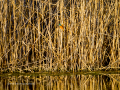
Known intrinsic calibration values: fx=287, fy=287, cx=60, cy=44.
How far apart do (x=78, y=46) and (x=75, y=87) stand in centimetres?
90

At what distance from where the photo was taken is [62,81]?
357cm

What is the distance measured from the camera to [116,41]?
13.7 feet

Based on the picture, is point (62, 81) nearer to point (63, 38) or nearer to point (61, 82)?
point (61, 82)

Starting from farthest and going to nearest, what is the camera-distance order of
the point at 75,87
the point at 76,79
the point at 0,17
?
the point at 0,17 < the point at 76,79 < the point at 75,87

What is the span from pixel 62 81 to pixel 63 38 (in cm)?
84

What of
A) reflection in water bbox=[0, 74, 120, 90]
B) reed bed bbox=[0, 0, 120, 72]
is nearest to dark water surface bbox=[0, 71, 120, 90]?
reflection in water bbox=[0, 74, 120, 90]

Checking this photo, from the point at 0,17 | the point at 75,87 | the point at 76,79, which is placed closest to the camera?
the point at 75,87

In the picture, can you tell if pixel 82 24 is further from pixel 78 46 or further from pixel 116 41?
pixel 116 41

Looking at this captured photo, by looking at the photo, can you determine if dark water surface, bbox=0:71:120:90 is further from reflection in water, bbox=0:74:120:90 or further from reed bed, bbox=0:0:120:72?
reed bed, bbox=0:0:120:72

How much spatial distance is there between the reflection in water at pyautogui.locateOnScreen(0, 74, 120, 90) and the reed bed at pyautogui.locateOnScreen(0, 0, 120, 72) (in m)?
0.20

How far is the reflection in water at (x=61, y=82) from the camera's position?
325 centimetres

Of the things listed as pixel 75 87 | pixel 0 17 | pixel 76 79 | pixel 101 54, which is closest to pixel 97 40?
pixel 101 54

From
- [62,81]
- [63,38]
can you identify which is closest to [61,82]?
[62,81]

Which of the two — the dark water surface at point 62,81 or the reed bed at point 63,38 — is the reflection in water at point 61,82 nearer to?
the dark water surface at point 62,81
